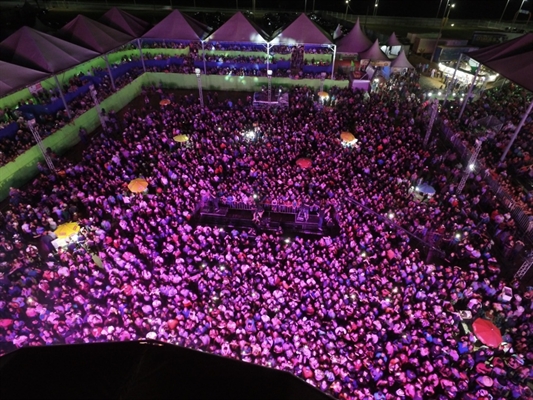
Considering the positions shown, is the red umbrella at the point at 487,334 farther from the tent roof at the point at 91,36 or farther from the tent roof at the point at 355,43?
the tent roof at the point at 91,36

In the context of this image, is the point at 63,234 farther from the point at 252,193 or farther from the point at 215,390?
the point at 215,390

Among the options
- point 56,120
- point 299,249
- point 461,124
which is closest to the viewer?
point 299,249

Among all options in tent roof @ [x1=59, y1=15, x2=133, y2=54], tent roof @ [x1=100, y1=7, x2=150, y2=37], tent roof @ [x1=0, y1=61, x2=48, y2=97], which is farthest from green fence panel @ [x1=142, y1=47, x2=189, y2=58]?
tent roof @ [x1=0, y1=61, x2=48, y2=97]

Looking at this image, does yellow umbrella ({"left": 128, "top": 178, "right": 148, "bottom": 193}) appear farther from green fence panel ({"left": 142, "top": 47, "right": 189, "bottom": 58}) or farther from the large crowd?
green fence panel ({"left": 142, "top": 47, "right": 189, "bottom": 58})

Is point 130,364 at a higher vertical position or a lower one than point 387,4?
higher

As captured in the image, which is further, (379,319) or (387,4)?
(387,4)

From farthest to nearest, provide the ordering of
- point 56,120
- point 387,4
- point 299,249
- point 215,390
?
point 387,4
point 56,120
point 299,249
point 215,390

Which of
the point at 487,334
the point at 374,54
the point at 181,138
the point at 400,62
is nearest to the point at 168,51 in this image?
the point at 181,138

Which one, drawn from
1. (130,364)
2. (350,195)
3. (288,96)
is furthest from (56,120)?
(130,364)
